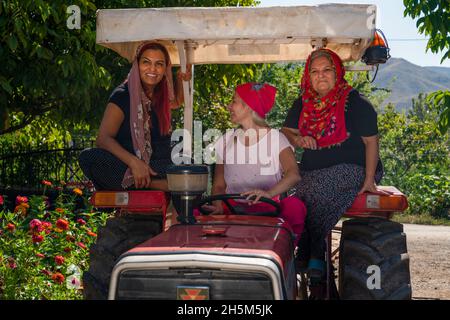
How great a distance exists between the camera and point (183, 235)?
3684mm

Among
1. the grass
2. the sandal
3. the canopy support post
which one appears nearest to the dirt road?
the grass

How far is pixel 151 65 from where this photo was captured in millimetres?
4848

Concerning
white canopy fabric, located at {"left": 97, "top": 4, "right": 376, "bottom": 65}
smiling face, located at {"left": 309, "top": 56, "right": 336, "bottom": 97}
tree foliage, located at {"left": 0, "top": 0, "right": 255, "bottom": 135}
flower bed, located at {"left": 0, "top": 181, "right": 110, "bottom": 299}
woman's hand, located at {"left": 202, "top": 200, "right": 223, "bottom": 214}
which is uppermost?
tree foliage, located at {"left": 0, "top": 0, "right": 255, "bottom": 135}

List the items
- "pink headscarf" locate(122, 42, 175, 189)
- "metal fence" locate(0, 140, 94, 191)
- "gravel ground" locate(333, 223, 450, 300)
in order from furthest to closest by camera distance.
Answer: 1. "metal fence" locate(0, 140, 94, 191)
2. "gravel ground" locate(333, 223, 450, 300)
3. "pink headscarf" locate(122, 42, 175, 189)

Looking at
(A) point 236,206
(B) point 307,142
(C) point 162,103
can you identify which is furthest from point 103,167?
(B) point 307,142

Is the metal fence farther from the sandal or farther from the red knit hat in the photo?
the sandal

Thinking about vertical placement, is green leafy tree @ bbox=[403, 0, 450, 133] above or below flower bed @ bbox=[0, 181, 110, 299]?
above

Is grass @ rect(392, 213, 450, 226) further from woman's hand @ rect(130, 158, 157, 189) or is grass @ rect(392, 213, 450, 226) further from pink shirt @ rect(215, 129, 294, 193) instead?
woman's hand @ rect(130, 158, 157, 189)

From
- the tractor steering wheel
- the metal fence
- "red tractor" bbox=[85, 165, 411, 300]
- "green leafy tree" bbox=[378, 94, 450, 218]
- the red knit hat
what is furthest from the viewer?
"green leafy tree" bbox=[378, 94, 450, 218]

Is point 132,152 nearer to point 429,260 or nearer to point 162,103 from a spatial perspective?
point 162,103

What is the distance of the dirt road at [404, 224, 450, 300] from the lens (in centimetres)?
751

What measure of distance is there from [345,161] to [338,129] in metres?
0.21

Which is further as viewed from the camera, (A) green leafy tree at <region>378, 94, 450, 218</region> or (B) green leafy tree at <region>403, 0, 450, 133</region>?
(A) green leafy tree at <region>378, 94, 450, 218</region>
